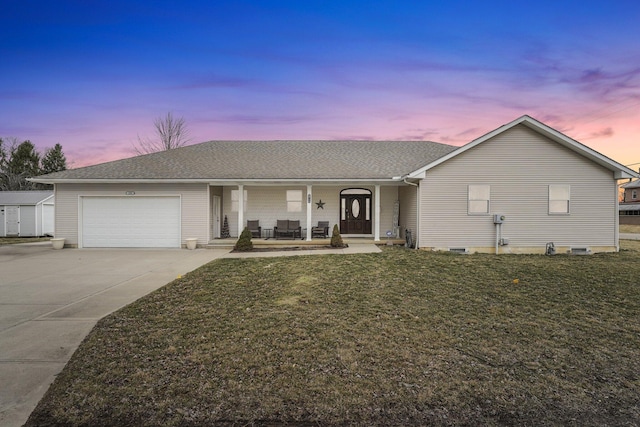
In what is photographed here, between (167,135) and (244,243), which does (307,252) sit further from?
(167,135)

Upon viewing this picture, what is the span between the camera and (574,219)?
44.5 ft

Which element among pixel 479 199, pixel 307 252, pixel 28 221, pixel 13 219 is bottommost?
pixel 307 252

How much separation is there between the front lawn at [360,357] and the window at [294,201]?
950 centimetres

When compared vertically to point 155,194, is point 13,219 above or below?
below

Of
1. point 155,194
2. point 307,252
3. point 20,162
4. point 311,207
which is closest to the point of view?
point 307,252

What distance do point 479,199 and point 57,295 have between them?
13940 millimetres

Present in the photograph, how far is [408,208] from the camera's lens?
15359 mm

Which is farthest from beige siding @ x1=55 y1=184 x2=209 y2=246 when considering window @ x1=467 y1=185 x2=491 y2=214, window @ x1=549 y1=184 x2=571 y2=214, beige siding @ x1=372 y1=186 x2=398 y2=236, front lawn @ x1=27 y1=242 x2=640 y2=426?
window @ x1=549 y1=184 x2=571 y2=214

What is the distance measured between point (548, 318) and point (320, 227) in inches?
463

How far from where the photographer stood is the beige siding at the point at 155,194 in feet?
49.7

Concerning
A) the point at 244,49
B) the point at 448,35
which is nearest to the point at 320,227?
the point at 244,49

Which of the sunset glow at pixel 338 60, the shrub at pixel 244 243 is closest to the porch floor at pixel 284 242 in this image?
the shrub at pixel 244 243

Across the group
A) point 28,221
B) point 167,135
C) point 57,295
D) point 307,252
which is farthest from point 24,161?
point 57,295

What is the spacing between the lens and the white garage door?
50.0 ft
